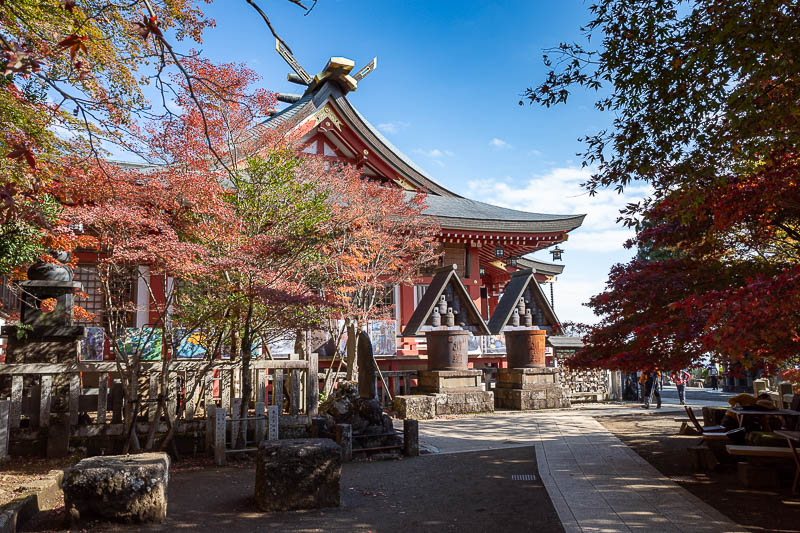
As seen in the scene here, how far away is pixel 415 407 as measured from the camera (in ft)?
40.1

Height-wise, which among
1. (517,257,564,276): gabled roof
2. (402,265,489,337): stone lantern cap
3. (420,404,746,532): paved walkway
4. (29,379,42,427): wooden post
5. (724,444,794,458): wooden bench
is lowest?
(420,404,746,532): paved walkway

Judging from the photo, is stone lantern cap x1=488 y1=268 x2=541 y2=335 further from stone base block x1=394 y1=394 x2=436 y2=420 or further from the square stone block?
stone base block x1=394 y1=394 x2=436 y2=420

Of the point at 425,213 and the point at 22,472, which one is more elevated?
the point at 425,213

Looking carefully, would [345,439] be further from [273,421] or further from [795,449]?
[795,449]

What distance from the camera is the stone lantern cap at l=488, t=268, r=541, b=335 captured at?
14953 millimetres

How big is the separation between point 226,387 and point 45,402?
8.82ft

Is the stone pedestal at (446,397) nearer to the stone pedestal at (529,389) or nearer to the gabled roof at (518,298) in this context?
the stone pedestal at (529,389)

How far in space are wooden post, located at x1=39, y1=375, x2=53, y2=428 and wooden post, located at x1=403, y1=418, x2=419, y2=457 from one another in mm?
4933

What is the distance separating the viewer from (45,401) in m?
6.79

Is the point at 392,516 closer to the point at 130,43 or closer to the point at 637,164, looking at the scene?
the point at 637,164

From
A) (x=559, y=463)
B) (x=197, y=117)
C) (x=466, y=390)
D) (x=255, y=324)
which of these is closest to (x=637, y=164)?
(x=559, y=463)

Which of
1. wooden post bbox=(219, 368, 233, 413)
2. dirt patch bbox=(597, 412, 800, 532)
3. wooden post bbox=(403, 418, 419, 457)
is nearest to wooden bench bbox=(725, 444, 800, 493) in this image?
dirt patch bbox=(597, 412, 800, 532)

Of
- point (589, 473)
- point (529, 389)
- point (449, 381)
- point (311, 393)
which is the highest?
point (311, 393)

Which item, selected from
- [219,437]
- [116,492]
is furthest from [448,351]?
[116,492]
